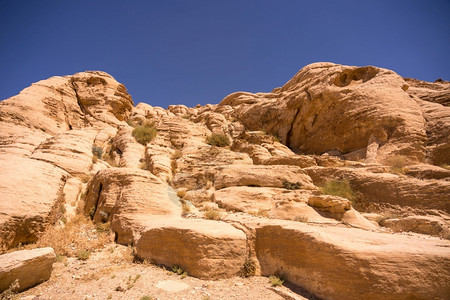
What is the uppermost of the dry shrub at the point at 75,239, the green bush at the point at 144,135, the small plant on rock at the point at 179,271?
the green bush at the point at 144,135

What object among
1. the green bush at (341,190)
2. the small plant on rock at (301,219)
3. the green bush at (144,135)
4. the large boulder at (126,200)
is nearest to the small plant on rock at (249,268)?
the small plant on rock at (301,219)

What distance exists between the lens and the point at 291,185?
30.8ft

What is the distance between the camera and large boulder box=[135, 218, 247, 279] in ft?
15.0

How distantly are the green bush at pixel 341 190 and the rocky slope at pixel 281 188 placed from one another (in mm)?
46

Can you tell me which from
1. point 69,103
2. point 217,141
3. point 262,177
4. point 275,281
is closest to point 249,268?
point 275,281

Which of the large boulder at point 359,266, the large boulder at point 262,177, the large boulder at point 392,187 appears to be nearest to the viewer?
the large boulder at point 359,266

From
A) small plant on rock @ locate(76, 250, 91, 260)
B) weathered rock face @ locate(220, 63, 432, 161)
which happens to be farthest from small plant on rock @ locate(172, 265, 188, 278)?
weathered rock face @ locate(220, 63, 432, 161)

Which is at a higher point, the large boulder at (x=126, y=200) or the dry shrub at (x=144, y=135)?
the dry shrub at (x=144, y=135)

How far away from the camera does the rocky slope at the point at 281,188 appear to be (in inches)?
155

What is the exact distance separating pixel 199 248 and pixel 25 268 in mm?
2981

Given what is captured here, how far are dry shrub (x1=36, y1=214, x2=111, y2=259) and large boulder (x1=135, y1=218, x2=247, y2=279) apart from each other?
1550 millimetres

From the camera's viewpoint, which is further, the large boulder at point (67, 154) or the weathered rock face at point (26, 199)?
the large boulder at point (67, 154)

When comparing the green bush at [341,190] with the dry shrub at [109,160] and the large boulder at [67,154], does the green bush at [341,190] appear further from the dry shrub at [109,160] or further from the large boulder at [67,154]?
the dry shrub at [109,160]

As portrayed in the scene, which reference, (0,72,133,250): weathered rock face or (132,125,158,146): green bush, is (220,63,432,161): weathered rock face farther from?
(0,72,133,250): weathered rock face
